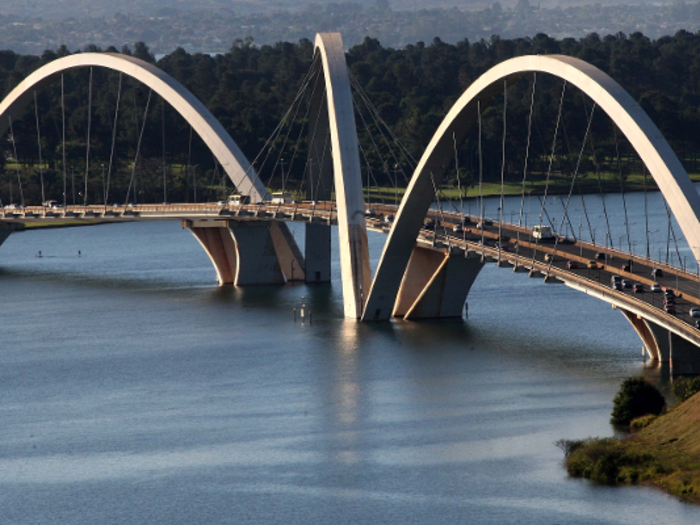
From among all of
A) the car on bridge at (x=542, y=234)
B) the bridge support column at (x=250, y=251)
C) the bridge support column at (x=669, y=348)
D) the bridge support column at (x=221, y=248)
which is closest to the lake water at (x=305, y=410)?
the bridge support column at (x=669, y=348)

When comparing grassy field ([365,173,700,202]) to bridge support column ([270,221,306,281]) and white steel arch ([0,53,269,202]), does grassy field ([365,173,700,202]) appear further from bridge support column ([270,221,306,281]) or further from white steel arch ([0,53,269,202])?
bridge support column ([270,221,306,281])

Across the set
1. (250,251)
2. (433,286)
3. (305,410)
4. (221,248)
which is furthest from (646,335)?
(221,248)

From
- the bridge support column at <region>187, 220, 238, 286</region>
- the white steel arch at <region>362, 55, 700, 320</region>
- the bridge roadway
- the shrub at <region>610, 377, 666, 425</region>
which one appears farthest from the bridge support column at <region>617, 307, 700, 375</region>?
the bridge support column at <region>187, 220, 238, 286</region>

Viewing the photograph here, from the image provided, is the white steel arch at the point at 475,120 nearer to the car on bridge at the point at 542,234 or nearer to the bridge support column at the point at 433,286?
the bridge support column at the point at 433,286

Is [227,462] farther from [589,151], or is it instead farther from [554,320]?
[589,151]

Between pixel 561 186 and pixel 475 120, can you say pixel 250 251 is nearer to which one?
pixel 475 120
